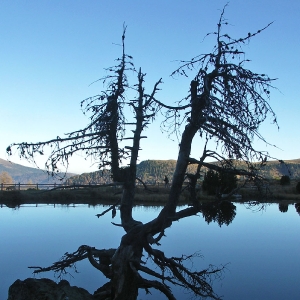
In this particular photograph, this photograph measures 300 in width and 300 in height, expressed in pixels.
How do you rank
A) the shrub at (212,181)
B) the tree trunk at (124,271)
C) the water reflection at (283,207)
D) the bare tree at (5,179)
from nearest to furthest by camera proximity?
the tree trunk at (124,271) < the shrub at (212,181) < the water reflection at (283,207) < the bare tree at (5,179)

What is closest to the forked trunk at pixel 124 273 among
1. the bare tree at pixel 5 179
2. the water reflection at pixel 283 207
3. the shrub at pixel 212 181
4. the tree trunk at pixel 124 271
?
the tree trunk at pixel 124 271

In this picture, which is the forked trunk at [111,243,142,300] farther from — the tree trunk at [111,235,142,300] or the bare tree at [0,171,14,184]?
the bare tree at [0,171,14,184]

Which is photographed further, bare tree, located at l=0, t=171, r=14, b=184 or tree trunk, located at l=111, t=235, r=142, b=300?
bare tree, located at l=0, t=171, r=14, b=184

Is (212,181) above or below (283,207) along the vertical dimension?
above

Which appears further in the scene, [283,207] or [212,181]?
[283,207]

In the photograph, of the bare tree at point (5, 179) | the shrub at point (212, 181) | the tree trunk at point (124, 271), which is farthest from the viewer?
the bare tree at point (5, 179)

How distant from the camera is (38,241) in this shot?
17766 mm

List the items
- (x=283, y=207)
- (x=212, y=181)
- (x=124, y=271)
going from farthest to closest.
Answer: (x=283, y=207)
(x=212, y=181)
(x=124, y=271)

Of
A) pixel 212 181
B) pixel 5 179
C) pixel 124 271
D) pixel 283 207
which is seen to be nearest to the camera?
pixel 124 271

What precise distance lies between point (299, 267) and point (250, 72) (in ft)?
37.6

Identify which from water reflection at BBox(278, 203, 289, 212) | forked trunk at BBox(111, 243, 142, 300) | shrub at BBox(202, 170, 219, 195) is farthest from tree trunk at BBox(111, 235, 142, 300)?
water reflection at BBox(278, 203, 289, 212)

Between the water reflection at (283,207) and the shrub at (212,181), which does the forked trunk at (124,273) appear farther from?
the water reflection at (283,207)

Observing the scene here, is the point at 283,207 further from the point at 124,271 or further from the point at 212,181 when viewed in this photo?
the point at 124,271

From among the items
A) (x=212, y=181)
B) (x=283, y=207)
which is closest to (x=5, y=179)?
(x=212, y=181)
